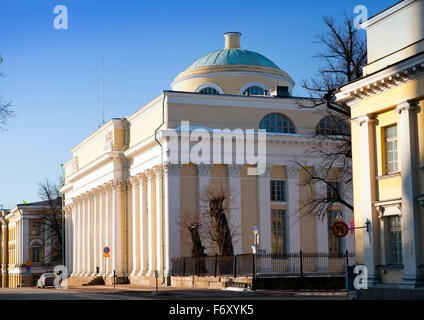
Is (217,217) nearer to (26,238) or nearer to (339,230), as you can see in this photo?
(339,230)

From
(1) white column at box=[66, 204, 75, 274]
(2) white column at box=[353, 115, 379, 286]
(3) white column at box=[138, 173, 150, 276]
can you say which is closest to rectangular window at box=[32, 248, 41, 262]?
(1) white column at box=[66, 204, 75, 274]

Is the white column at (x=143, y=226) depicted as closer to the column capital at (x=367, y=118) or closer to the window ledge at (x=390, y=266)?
the column capital at (x=367, y=118)

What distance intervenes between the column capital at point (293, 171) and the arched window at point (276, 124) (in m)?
2.57

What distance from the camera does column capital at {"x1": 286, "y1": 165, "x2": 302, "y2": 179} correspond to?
176 feet

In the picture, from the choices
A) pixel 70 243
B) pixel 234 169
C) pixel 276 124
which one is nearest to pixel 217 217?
pixel 234 169

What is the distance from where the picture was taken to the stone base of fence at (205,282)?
39.1m

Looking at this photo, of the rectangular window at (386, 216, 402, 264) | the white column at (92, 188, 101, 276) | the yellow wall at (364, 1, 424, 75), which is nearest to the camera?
the yellow wall at (364, 1, 424, 75)

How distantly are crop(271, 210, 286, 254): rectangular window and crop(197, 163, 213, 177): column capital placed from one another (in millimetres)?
5451

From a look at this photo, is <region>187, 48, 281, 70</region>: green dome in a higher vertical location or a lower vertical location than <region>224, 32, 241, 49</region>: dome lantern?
lower

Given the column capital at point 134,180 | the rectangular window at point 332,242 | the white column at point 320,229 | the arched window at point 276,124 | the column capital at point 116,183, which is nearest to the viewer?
the white column at point 320,229

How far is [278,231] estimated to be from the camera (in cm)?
5334

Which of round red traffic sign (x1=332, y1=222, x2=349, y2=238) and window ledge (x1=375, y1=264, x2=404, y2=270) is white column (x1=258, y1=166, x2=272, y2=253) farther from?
round red traffic sign (x1=332, y1=222, x2=349, y2=238)

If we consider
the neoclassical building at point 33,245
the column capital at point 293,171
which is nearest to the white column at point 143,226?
the column capital at point 293,171

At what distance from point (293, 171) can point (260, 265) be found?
25.4 ft
